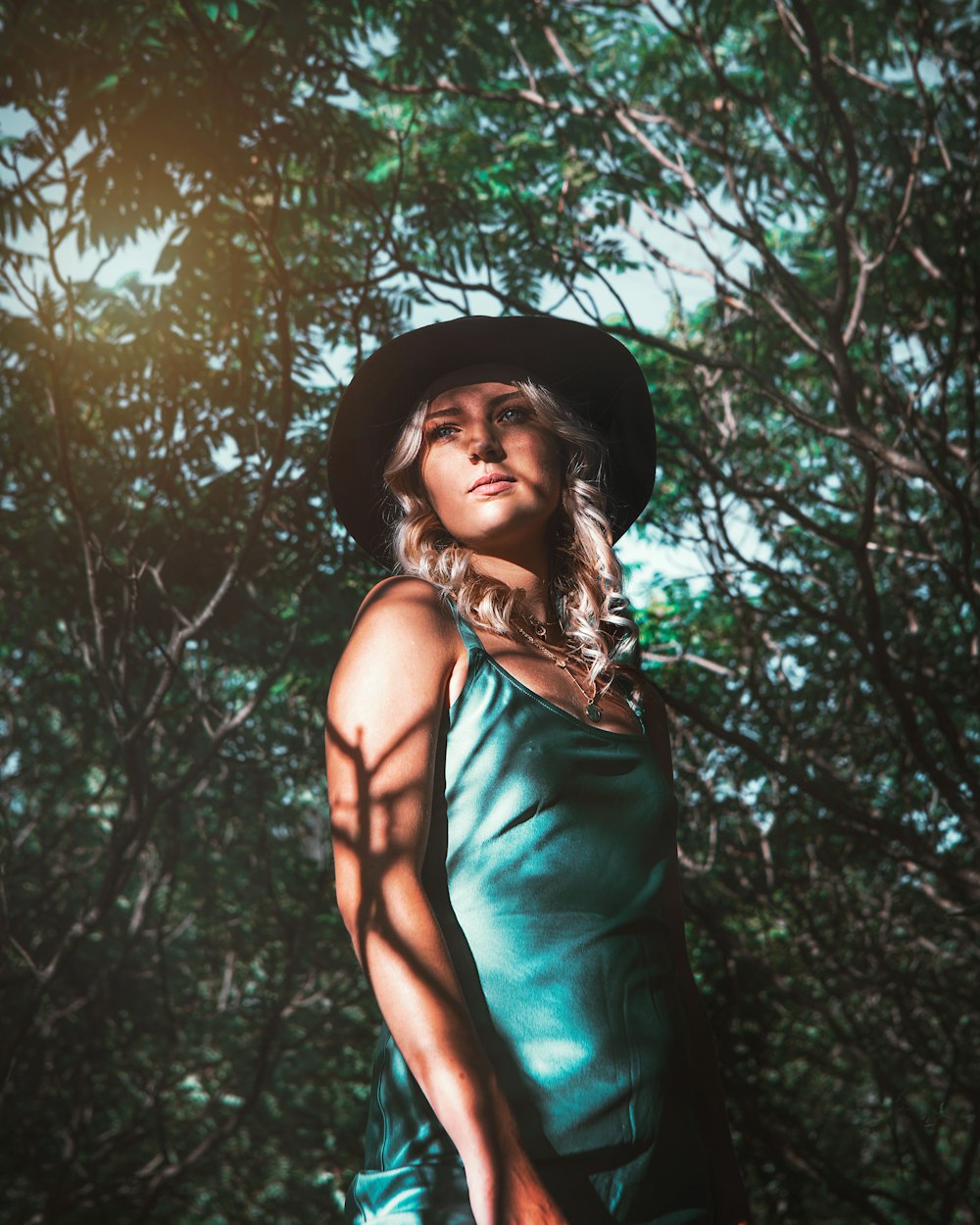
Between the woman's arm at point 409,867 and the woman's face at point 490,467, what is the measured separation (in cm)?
21

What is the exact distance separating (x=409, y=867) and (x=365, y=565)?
3.97m

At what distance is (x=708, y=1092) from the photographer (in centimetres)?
142

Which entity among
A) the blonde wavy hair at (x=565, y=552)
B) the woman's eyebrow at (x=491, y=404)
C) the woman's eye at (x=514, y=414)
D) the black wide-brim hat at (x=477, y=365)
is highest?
the black wide-brim hat at (x=477, y=365)

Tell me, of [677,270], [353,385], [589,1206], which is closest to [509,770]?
[589,1206]

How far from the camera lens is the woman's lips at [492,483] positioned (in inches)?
64.2

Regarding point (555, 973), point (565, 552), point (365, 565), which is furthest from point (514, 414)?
point (365, 565)

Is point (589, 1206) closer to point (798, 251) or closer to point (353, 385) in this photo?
point (353, 385)

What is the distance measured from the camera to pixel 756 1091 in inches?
236

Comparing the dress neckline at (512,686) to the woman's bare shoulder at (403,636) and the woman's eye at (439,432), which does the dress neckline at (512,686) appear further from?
the woman's eye at (439,432)

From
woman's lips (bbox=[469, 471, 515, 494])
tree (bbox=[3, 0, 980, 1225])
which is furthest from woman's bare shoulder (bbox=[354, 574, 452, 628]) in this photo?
tree (bbox=[3, 0, 980, 1225])

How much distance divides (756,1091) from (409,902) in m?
5.60

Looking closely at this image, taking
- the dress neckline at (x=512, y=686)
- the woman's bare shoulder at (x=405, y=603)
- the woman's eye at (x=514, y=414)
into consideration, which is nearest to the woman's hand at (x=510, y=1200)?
the dress neckline at (x=512, y=686)

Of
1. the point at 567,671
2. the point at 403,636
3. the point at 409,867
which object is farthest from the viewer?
the point at 567,671

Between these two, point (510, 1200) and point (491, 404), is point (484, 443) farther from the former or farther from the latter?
point (510, 1200)
